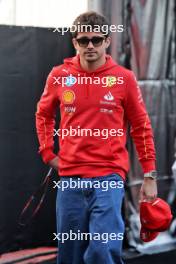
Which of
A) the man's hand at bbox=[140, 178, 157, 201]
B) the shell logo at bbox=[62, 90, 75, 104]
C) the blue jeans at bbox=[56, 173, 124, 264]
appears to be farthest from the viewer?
the man's hand at bbox=[140, 178, 157, 201]

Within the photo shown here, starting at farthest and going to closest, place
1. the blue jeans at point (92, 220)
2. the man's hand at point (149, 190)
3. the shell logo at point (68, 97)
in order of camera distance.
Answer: the man's hand at point (149, 190), the shell logo at point (68, 97), the blue jeans at point (92, 220)

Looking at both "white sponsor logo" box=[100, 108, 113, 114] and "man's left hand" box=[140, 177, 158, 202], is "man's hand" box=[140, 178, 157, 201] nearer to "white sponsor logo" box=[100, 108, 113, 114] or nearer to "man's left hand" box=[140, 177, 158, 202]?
"man's left hand" box=[140, 177, 158, 202]

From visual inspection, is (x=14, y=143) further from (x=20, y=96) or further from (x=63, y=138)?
(x=63, y=138)

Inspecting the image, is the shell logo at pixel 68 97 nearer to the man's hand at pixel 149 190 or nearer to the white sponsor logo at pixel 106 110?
the white sponsor logo at pixel 106 110

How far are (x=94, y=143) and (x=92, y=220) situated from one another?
477 mm

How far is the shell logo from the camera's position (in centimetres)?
342

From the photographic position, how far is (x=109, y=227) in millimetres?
3336

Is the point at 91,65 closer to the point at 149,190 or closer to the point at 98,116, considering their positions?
the point at 98,116

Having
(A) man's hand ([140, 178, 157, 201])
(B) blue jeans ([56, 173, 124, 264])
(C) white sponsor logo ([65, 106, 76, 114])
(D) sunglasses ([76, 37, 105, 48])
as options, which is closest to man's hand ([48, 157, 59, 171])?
(B) blue jeans ([56, 173, 124, 264])

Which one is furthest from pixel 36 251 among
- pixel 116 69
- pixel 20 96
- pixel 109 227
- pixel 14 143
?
pixel 116 69

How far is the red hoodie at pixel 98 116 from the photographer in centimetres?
339

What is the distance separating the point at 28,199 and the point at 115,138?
5.35 ft

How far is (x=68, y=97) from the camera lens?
3430mm

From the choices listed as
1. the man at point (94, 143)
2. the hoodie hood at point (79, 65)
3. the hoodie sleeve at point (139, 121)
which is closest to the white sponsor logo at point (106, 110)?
the man at point (94, 143)
